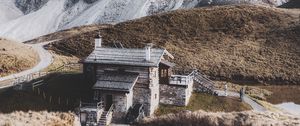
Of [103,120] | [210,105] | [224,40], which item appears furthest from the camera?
[224,40]

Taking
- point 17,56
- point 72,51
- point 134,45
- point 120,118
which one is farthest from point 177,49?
point 120,118

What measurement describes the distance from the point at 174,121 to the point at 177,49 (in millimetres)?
48125

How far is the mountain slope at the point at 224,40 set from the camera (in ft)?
271

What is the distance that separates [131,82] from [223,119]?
8.82 metres

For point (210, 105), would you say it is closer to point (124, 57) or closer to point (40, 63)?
point (124, 57)

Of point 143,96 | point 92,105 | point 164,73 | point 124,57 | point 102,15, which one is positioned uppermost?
point 124,57

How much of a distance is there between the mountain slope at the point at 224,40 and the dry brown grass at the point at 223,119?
3385 centimetres

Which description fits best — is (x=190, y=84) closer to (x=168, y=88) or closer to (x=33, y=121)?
(x=168, y=88)

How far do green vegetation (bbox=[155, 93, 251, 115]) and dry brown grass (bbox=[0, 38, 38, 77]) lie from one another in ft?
89.9

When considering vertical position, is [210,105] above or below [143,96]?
below

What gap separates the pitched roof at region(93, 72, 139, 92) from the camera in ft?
149

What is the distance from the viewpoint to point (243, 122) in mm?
42844

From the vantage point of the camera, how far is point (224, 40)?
9806cm

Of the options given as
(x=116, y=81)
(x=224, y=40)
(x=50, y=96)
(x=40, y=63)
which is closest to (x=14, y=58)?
(x=40, y=63)
